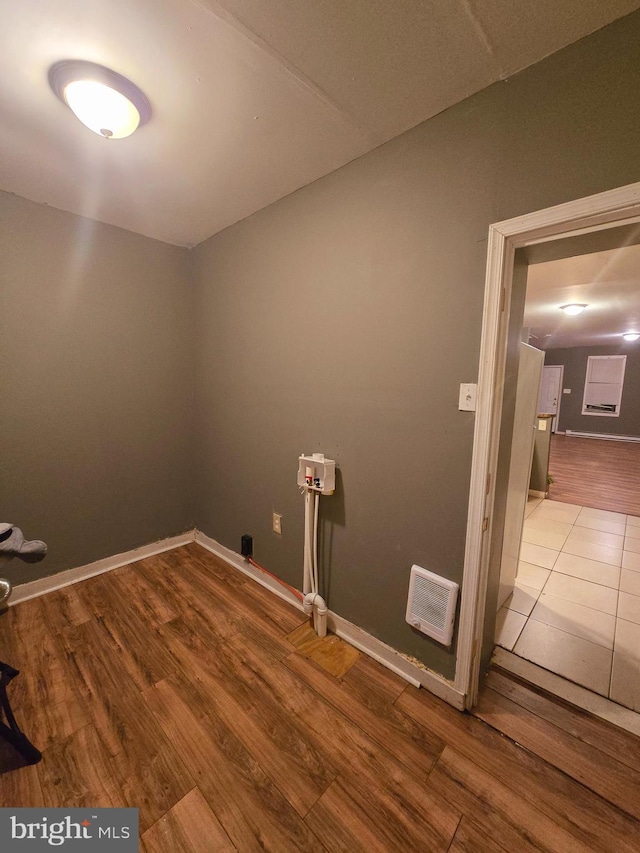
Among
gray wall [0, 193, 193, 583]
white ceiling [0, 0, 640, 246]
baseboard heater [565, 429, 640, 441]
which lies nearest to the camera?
white ceiling [0, 0, 640, 246]

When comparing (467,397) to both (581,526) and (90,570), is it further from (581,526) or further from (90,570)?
(581,526)

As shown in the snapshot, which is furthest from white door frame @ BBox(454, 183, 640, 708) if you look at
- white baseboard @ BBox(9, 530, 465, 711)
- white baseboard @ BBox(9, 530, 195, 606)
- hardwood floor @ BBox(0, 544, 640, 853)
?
white baseboard @ BBox(9, 530, 195, 606)

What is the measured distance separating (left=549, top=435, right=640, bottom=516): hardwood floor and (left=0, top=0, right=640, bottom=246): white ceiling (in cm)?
462

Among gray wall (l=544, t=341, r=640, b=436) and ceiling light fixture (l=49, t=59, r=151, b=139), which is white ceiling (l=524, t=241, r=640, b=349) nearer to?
gray wall (l=544, t=341, r=640, b=436)

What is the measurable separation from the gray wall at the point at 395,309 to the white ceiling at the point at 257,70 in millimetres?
118

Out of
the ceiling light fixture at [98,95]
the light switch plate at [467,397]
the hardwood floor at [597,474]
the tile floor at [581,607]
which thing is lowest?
the tile floor at [581,607]

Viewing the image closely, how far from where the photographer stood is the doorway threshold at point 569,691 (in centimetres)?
139

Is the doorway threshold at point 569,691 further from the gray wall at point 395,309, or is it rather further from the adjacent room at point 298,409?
the gray wall at point 395,309

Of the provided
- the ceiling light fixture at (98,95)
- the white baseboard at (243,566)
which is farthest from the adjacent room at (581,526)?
the ceiling light fixture at (98,95)

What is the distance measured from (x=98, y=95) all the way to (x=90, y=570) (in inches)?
102

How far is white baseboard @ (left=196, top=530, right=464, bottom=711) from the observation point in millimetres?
1426

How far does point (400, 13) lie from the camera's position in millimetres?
919

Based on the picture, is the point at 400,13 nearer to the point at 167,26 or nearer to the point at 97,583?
the point at 167,26

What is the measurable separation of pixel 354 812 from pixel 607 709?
1220 mm
